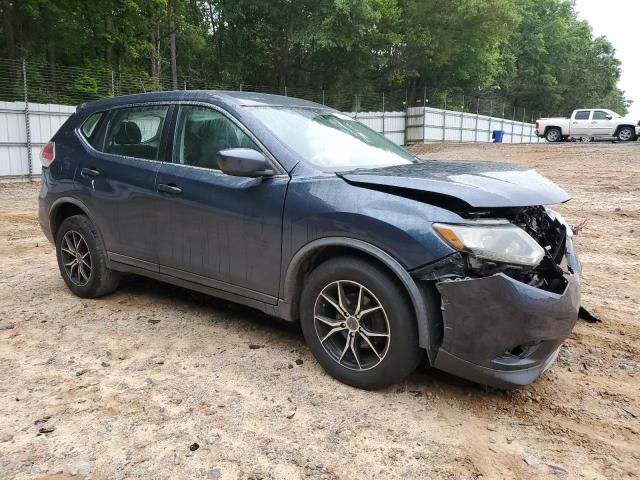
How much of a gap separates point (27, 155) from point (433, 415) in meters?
15.1

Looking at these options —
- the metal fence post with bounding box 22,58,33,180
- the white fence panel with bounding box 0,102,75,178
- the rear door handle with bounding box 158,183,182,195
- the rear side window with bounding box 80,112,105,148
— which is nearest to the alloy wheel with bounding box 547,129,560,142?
the white fence panel with bounding box 0,102,75,178

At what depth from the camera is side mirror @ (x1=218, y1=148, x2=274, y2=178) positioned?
10.3 feet

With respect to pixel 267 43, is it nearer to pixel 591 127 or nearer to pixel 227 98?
pixel 591 127

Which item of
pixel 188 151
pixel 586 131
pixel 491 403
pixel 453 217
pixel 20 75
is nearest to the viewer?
pixel 453 217

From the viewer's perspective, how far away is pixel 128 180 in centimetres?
409

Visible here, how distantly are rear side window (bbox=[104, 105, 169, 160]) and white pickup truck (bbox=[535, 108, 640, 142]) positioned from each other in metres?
26.0

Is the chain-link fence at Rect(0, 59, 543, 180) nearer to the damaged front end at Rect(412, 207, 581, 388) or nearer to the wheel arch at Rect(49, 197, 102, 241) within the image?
the wheel arch at Rect(49, 197, 102, 241)

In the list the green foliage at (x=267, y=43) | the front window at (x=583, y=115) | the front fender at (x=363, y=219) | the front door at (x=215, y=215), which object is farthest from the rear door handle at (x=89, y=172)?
the front window at (x=583, y=115)

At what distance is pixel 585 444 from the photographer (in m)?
2.56

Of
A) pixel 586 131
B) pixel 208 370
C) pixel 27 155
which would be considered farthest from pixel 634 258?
pixel 586 131

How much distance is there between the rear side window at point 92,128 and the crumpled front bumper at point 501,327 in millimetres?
3346

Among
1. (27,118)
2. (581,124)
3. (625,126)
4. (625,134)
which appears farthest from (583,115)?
(27,118)

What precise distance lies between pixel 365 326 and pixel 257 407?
742 mm

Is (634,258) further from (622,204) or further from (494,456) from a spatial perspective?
(494,456)
